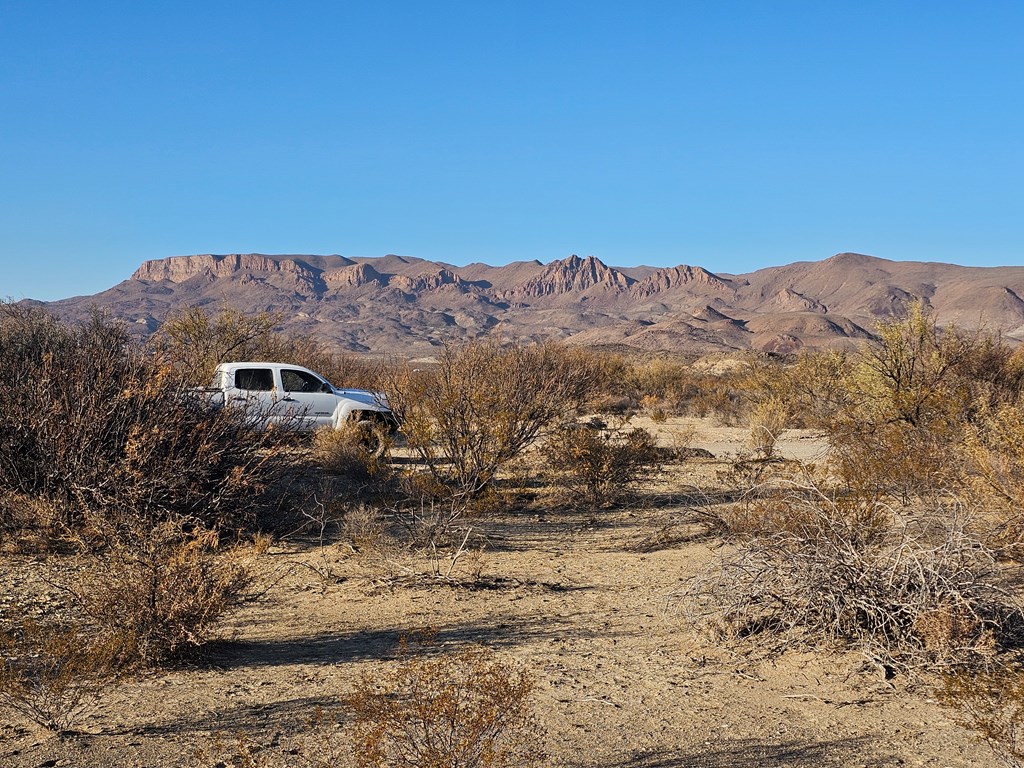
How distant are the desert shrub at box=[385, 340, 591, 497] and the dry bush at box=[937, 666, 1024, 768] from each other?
6501mm

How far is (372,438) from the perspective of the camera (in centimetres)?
1680

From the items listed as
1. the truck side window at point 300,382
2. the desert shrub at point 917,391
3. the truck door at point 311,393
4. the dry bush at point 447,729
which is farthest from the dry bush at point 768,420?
the dry bush at point 447,729

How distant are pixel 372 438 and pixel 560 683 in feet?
37.4

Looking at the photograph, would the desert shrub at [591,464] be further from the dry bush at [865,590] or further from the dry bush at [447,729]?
the dry bush at [447,729]

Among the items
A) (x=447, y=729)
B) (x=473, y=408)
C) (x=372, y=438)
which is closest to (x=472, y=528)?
(x=473, y=408)

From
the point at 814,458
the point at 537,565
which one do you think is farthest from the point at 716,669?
the point at 814,458

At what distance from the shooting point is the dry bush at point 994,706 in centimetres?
415

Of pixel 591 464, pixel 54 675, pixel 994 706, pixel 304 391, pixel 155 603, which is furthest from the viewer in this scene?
pixel 304 391

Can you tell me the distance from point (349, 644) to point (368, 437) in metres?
8.90

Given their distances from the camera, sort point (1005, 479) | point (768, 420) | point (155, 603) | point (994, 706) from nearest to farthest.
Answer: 1. point (994, 706)
2. point (155, 603)
3. point (1005, 479)
4. point (768, 420)

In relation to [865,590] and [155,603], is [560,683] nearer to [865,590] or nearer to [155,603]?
[865,590]

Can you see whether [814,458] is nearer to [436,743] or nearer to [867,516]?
[867,516]

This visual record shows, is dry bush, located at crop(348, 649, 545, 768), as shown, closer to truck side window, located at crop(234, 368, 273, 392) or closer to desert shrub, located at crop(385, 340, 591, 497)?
desert shrub, located at crop(385, 340, 591, 497)

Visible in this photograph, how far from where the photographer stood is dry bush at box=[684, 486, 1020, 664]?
5828mm
